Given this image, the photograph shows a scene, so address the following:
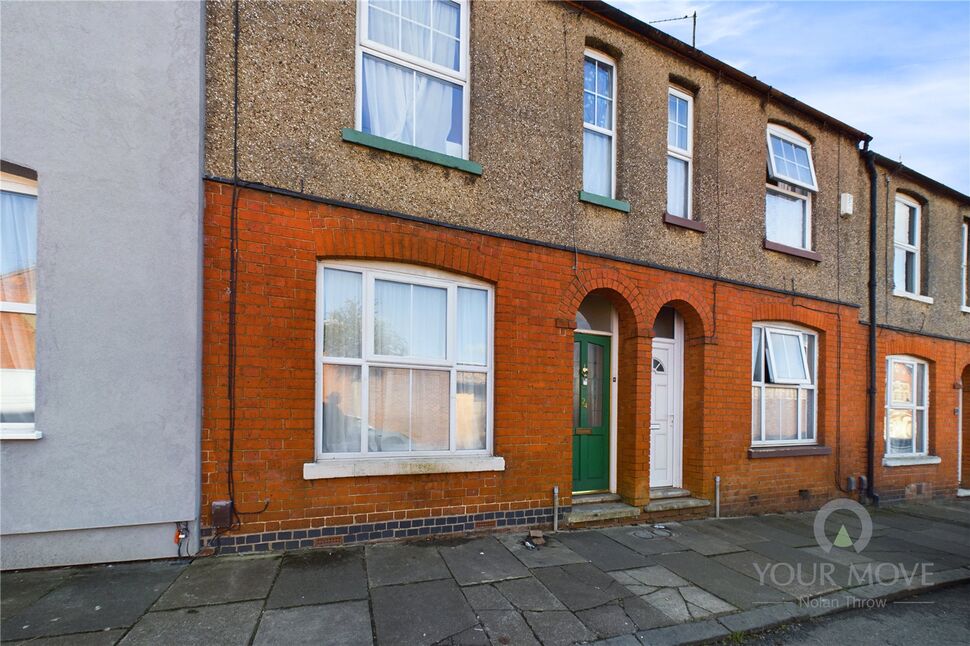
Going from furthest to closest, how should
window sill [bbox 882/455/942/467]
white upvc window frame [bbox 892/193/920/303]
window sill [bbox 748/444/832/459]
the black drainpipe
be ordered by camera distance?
white upvc window frame [bbox 892/193/920/303] < window sill [bbox 882/455/942/467] < the black drainpipe < window sill [bbox 748/444/832/459]

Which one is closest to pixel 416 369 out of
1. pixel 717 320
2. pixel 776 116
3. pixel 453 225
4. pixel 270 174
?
pixel 453 225

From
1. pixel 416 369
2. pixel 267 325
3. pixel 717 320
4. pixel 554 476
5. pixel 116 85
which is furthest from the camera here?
pixel 717 320

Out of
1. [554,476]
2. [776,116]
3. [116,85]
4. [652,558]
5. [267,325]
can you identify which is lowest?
[652,558]

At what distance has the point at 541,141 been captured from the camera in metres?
5.34

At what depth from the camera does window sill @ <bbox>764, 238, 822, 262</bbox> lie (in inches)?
274

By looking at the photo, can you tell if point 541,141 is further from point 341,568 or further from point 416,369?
point 341,568

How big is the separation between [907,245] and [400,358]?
10205 millimetres

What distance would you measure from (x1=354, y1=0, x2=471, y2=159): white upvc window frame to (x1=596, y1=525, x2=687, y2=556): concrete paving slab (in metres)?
Answer: 4.41

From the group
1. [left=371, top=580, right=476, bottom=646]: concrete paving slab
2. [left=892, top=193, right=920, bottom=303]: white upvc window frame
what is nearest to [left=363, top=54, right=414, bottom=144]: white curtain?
[left=371, top=580, right=476, bottom=646]: concrete paving slab

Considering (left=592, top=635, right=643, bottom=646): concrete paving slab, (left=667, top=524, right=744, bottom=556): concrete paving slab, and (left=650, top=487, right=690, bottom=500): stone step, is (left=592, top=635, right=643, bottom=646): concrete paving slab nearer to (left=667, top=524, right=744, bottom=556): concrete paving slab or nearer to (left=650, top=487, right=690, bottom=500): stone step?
(left=667, top=524, right=744, bottom=556): concrete paving slab

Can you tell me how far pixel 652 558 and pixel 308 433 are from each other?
3.47 m

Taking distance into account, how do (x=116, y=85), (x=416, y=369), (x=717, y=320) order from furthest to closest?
(x=717, y=320) < (x=416, y=369) < (x=116, y=85)

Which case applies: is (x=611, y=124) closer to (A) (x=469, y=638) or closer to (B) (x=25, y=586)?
(A) (x=469, y=638)

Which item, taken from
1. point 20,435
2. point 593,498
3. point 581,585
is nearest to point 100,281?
point 20,435
